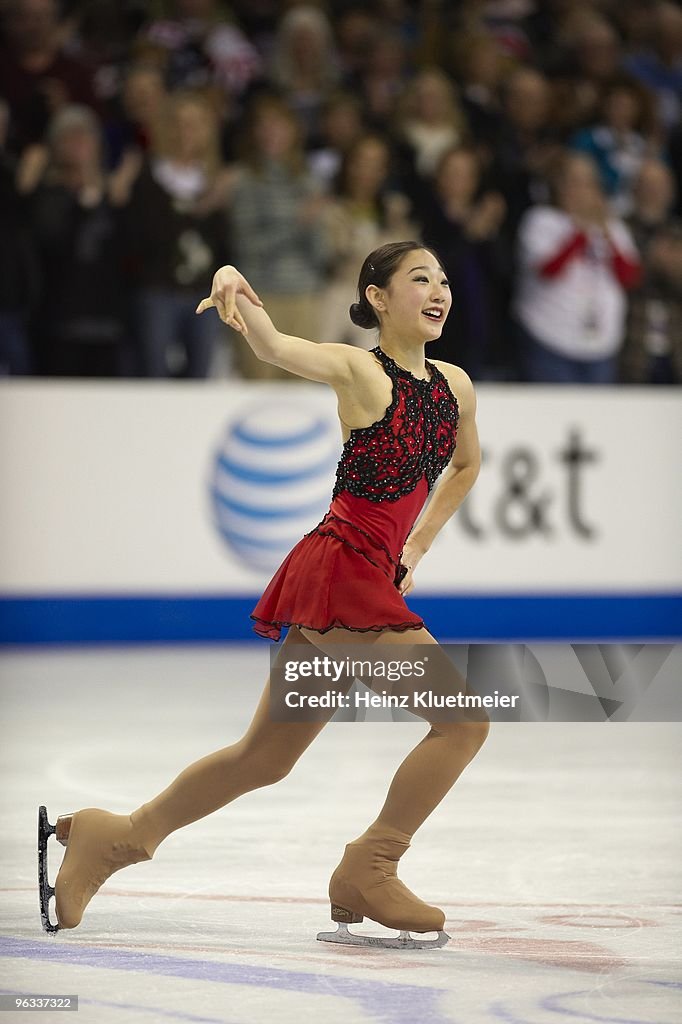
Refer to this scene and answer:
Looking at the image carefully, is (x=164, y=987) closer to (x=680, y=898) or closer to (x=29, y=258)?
(x=680, y=898)

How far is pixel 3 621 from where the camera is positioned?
8508 millimetres

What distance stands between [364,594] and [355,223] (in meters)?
5.74

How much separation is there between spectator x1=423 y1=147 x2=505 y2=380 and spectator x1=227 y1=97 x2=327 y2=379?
2.27 feet

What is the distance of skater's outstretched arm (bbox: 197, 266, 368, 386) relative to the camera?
3205mm

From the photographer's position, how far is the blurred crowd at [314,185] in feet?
27.7

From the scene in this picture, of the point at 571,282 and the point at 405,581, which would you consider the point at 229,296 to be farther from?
the point at 571,282

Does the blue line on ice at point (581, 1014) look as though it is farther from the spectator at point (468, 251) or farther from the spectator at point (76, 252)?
the spectator at point (468, 251)

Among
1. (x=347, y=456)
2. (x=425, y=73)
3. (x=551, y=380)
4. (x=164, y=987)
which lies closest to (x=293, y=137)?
(x=425, y=73)

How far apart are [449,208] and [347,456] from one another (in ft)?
19.3

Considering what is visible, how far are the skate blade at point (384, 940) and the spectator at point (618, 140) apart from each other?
7.30 metres

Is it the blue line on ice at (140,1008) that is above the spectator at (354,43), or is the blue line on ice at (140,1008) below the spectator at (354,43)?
below

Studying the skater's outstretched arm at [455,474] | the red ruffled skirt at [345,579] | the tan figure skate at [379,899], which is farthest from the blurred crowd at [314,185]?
the tan figure skate at [379,899]

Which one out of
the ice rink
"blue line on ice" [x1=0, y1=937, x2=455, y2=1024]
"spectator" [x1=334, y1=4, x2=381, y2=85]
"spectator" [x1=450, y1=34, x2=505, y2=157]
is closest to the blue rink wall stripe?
the ice rink

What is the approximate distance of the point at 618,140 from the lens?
10.2m
